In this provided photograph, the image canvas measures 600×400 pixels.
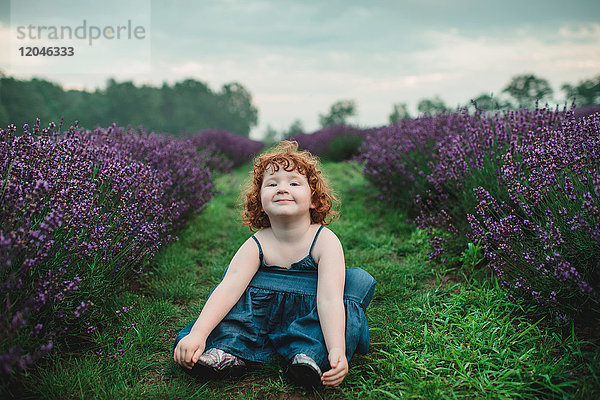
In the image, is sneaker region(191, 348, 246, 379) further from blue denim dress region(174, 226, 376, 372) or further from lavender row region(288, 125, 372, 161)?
lavender row region(288, 125, 372, 161)

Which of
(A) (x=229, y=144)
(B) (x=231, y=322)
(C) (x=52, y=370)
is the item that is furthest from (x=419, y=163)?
(A) (x=229, y=144)

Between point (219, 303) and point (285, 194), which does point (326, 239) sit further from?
point (219, 303)

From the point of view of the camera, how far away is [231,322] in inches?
72.2

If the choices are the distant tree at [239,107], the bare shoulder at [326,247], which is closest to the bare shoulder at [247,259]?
the bare shoulder at [326,247]

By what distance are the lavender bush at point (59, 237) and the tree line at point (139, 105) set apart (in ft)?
80.8

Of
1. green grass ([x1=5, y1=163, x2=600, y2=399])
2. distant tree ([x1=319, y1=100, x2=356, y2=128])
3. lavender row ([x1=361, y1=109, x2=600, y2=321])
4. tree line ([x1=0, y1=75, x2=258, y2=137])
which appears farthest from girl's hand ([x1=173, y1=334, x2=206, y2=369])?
distant tree ([x1=319, y1=100, x2=356, y2=128])

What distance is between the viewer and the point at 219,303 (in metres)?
1.81

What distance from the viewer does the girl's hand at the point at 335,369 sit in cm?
155

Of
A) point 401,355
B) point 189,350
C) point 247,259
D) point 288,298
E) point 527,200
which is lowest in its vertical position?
point 401,355

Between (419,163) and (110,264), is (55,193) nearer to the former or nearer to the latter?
(110,264)

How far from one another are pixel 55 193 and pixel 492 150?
2969 mm

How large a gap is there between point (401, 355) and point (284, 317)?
609mm

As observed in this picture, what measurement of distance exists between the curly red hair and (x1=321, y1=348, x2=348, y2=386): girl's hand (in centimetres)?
79

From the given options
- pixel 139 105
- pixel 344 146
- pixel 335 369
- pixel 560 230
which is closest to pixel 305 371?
pixel 335 369
